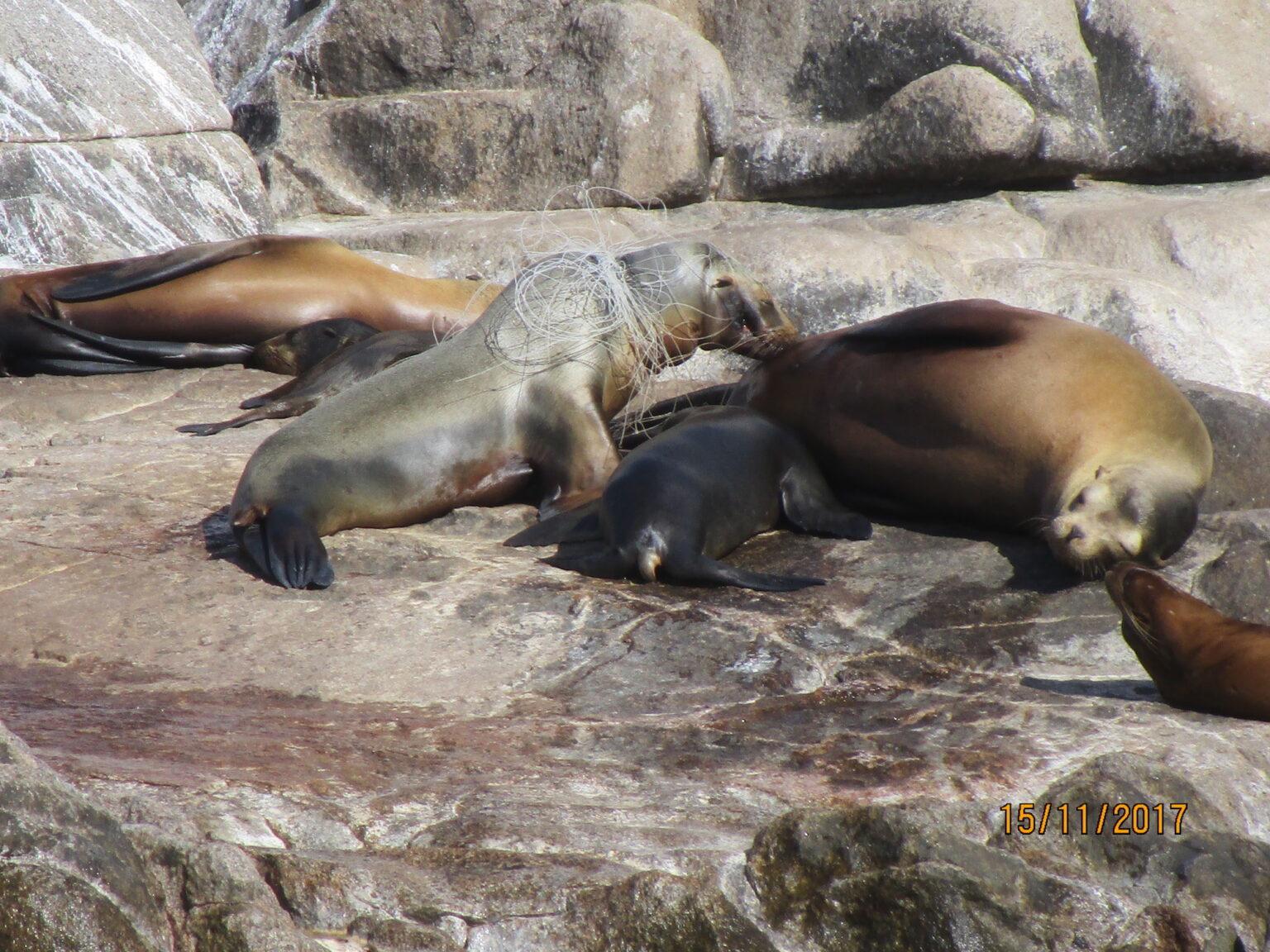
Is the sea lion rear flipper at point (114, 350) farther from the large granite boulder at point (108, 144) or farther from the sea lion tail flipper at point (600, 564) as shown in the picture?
the sea lion tail flipper at point (600, 564)

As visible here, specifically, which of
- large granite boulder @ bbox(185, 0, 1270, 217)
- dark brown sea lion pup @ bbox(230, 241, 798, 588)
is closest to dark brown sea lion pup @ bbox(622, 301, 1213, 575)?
dark brown sea lion pup @ bbox(230, 241, 798, 588)

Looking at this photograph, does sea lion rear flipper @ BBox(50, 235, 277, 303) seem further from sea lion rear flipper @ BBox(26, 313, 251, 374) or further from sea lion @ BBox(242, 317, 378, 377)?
sea lion @ BBox(242, 317, 378, 377)

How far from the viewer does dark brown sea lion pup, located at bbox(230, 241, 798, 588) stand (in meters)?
4.26

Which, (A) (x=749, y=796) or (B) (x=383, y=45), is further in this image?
(B) (x=383, y=45)

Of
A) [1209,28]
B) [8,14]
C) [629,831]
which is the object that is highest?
[8,14]

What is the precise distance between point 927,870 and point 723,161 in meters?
7.16

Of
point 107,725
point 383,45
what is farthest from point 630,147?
point 107,725

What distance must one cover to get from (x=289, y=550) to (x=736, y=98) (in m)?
5.81

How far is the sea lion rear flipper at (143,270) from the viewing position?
6.59 meters

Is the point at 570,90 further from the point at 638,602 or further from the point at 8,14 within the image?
the point at 638,602

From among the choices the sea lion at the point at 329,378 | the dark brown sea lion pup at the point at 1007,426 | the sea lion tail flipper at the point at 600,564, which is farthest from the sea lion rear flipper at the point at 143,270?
the sea lion tail flipper at the point at 600,564

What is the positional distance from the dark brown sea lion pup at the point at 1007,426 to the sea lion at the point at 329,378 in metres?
1.76

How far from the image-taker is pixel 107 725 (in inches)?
105

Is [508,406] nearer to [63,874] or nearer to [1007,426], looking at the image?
[1007,426]
